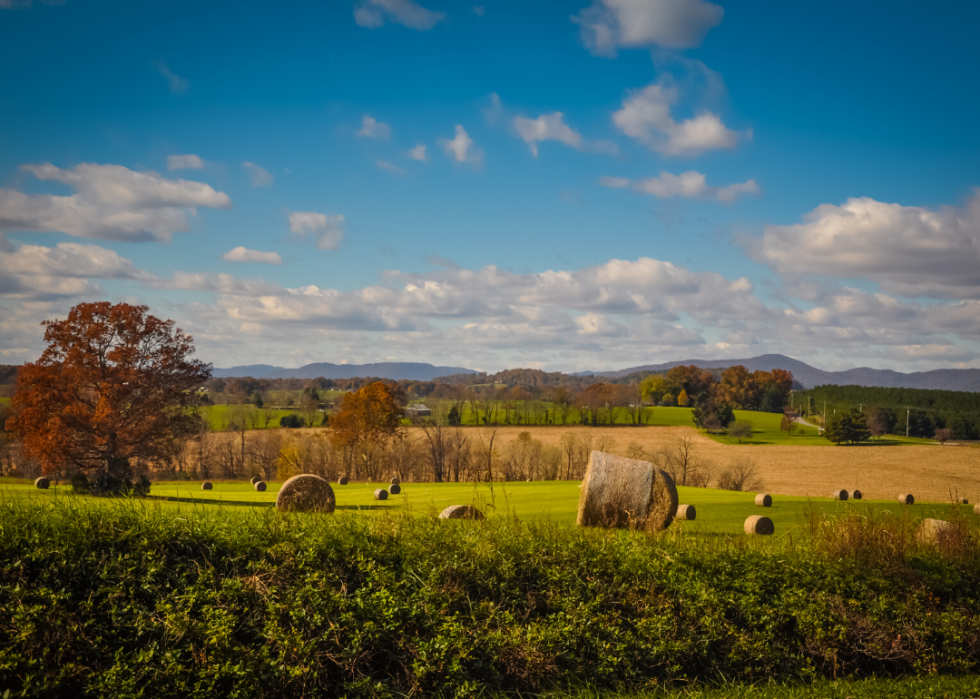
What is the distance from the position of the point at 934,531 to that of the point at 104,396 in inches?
1284

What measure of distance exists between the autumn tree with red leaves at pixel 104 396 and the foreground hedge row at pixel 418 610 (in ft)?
85.8

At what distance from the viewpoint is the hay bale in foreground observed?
46.4ft

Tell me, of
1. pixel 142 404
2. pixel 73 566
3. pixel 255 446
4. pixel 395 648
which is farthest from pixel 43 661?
pixel 255 446

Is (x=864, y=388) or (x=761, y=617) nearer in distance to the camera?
(x=761, y=617)

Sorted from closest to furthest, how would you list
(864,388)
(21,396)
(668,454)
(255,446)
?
1. (21,396)
2. (668,454)
3. (255,446)
4. (864,388)

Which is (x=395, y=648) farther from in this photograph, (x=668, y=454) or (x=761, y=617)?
(x=668, y=454)

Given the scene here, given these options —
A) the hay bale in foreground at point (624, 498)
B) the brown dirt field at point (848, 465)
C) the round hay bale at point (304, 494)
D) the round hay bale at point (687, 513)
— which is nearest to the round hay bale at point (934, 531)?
the hay bale in foreground at point (624, 498)

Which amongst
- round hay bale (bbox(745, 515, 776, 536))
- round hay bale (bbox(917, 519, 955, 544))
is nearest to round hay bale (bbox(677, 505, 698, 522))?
round hay bale (bbox(745, 515, 776, 536))

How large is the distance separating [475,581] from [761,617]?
392 cm

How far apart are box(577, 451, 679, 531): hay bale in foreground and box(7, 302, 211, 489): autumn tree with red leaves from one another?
24714 mm

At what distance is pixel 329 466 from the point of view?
4931cm

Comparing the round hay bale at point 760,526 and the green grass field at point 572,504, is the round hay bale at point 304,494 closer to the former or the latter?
the green grass field at point 572,504

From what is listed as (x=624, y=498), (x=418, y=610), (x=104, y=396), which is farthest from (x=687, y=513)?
(x=104, y=396)

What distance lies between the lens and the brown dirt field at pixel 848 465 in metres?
41.4
